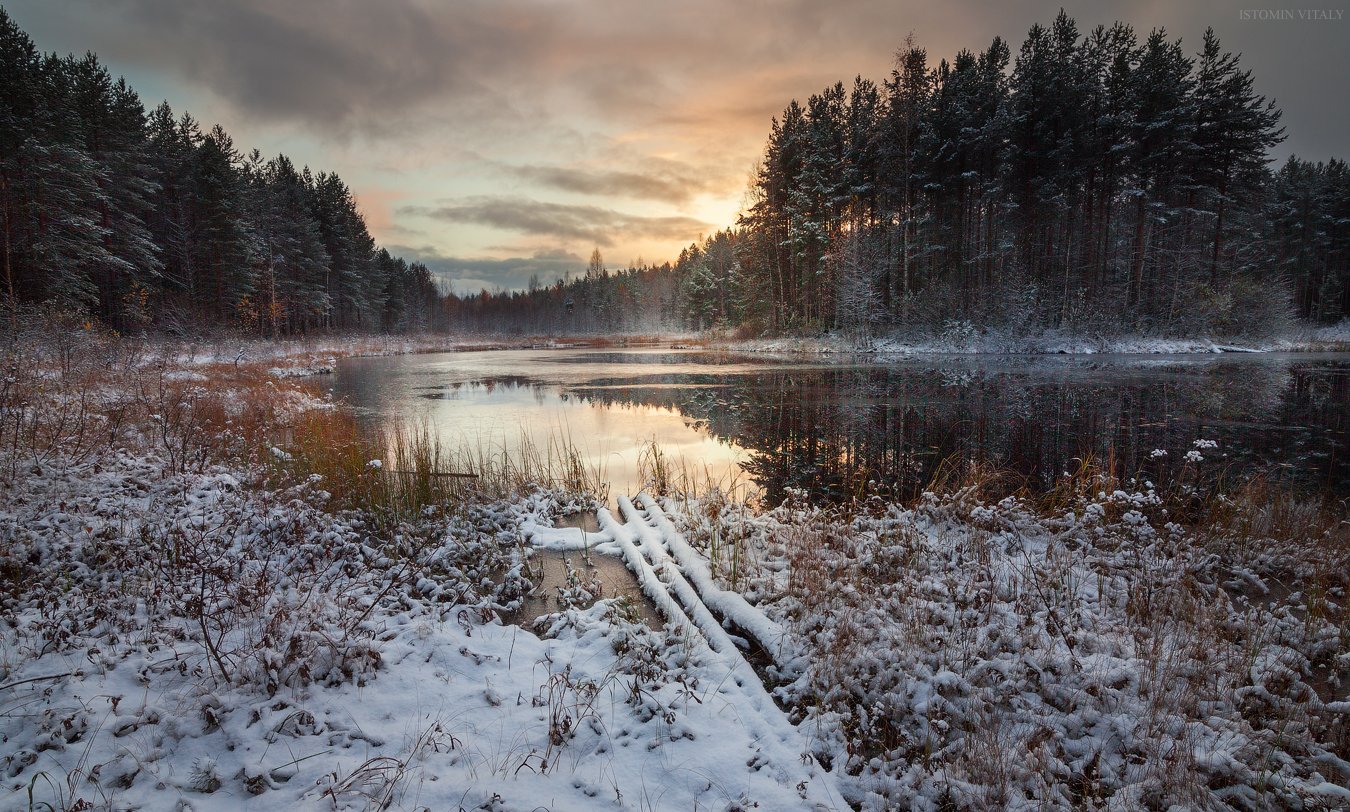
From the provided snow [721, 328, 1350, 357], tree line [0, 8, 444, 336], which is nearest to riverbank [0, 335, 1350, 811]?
tree line [0, 8, 444, 336]

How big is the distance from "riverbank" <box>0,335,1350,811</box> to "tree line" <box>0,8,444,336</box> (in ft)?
57.9

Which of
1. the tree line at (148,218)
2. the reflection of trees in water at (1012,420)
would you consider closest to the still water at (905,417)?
the reflection of trees in water at (1012,420)

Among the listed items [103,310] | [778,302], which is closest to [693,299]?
[778,302]

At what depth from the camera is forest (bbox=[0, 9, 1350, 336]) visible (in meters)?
29.9

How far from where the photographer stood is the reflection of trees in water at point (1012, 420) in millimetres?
10516

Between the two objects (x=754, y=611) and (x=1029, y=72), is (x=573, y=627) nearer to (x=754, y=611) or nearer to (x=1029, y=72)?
(x=754, y=611)

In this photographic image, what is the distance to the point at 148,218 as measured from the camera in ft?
130

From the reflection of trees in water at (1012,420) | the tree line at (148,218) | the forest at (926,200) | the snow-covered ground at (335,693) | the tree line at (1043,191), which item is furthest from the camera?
the tree line at (1043,191)

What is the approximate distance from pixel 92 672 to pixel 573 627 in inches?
130

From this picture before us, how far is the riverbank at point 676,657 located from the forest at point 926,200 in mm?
31385

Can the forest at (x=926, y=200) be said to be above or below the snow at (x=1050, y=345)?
above

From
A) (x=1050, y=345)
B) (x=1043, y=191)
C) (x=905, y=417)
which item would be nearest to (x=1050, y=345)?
(x=1050, y=345)

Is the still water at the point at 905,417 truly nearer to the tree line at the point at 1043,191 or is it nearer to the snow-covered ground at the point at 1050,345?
the snow-covered ground at the point at 1050,345

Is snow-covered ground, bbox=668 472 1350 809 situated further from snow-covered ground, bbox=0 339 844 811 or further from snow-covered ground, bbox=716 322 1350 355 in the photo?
snow-covered ground, bbox=716 322 1350 355
